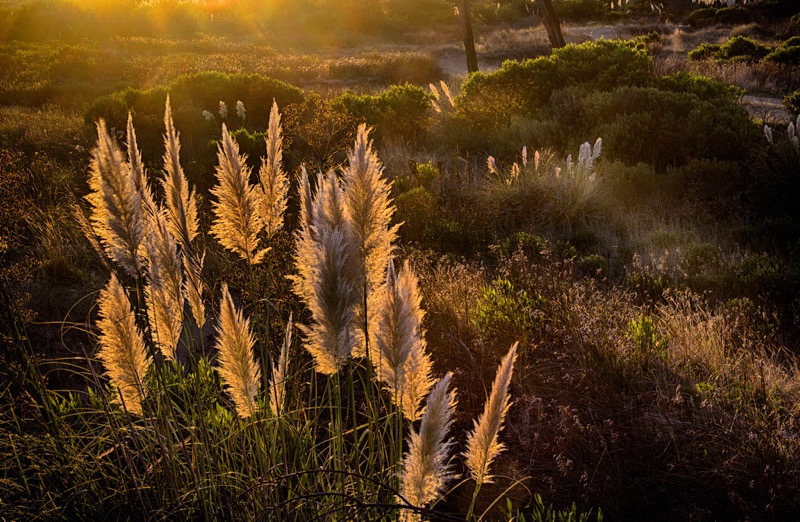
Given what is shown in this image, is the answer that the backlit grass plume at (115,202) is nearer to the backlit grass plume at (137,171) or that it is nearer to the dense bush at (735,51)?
the backlit grass plume at (137,171)

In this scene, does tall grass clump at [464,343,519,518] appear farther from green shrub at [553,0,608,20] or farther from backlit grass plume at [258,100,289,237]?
green shrub at [553,0,608,20]

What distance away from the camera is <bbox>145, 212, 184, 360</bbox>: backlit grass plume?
6.33ft

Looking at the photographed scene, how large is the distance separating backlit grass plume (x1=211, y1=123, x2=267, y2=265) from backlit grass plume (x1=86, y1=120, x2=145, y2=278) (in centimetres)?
27

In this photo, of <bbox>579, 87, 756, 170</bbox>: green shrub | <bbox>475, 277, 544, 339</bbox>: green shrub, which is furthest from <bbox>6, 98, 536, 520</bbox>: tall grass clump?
<bbox>579, 87, 756, 170</bbox>: green shrub

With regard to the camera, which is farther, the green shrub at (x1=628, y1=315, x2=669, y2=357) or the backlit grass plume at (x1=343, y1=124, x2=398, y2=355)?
the green shrub at (x1=628, y1=315, x2=669, y2=357)

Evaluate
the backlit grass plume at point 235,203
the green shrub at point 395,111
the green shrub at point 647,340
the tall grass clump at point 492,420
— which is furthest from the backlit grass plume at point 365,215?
the green shrub at point 395,111

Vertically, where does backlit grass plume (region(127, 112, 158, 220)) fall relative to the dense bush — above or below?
below

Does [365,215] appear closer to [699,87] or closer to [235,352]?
[235,352]

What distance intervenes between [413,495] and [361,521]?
14.9 inches

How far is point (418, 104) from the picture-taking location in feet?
43.1

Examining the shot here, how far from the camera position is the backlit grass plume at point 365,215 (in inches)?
58.9

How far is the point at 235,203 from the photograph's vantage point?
76.8 inches

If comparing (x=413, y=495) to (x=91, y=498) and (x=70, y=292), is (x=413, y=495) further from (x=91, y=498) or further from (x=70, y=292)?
(x=70, y=292)

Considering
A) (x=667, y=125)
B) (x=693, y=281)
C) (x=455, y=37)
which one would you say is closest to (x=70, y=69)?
(x=667, y=125)
